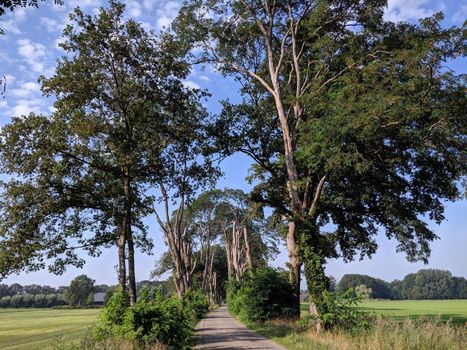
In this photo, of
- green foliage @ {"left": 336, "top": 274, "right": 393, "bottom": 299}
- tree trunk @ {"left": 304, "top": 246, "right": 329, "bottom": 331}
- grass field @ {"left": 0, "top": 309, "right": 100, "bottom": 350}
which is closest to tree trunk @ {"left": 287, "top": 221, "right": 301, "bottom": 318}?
tree trunk @ {"left": 304, "top": 246, "right": 329, "bottom": 331}

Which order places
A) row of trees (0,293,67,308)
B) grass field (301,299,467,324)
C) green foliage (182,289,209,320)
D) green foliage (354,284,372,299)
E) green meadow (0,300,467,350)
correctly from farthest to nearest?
row of trees (0,293,67,308), green foliage (182,289,209,320), grass field (301,299,467,324), green foliage (354,284,372,299), green meadow (0,300,467,350)

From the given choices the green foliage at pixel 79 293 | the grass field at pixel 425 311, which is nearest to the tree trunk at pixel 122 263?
the grass field at pixel 425 311

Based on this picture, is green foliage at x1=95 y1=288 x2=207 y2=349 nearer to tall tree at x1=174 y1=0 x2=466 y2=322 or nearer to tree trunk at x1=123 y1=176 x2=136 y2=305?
tree trunk at x1=123 y1=176 x2=136 y2=305

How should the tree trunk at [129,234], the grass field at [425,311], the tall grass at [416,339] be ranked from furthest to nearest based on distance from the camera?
1. the grass field at [425,311]
2. the tree trunk at [129,234]
3. the tall grass at [416,339]

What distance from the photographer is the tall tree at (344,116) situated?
16547 mm

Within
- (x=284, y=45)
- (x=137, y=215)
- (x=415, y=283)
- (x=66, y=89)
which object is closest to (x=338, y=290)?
(x=137, y=215)

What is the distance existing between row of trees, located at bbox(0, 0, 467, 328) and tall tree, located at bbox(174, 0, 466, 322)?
0.07 meters

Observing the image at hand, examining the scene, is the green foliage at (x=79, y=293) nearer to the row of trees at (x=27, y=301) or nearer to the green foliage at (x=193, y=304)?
the row of trees at (x=27, y=301)

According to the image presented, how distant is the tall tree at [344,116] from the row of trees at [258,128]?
74 mm

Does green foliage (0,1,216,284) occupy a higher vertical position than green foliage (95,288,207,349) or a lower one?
higher

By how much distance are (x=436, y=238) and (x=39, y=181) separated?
20.8m

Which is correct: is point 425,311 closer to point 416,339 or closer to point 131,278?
point 131,278

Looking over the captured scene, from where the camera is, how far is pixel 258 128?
24.8 m

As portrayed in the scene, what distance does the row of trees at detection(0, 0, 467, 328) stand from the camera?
1515 cm
